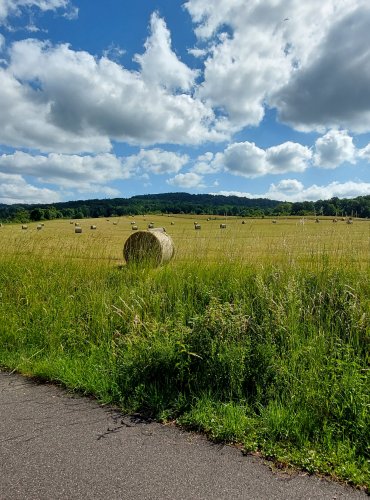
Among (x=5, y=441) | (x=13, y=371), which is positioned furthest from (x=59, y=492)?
(x=13, y=371)

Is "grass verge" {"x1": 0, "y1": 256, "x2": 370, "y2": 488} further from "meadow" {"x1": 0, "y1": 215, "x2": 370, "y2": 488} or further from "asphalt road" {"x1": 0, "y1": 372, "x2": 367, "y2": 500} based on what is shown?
"asphalt road" {"x1": 0, "y1": 372, "x2": 367, "y2": 500}

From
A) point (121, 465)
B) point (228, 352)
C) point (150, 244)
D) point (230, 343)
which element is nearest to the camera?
point (121, 465)

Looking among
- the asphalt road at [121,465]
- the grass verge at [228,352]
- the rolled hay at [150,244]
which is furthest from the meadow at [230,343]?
the rolled hay at [150,244]

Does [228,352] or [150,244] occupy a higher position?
[150,244]

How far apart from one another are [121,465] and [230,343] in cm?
179

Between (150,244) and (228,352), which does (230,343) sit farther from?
(150,244)

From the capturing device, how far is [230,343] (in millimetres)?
4289

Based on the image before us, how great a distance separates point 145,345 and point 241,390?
123cm

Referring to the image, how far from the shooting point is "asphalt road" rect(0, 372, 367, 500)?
2572 millimetres

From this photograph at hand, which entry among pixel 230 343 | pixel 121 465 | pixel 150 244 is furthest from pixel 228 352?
pixel 150 244

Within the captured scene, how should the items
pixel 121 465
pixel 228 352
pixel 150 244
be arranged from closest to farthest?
pixel 121 465, pixel 228 352, pixel 150 244

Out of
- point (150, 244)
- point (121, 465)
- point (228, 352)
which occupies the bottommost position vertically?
point (121, 465)

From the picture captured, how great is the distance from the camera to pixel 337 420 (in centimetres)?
333

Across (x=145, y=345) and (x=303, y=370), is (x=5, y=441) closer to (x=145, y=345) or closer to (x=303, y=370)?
(x=145, y=345)
